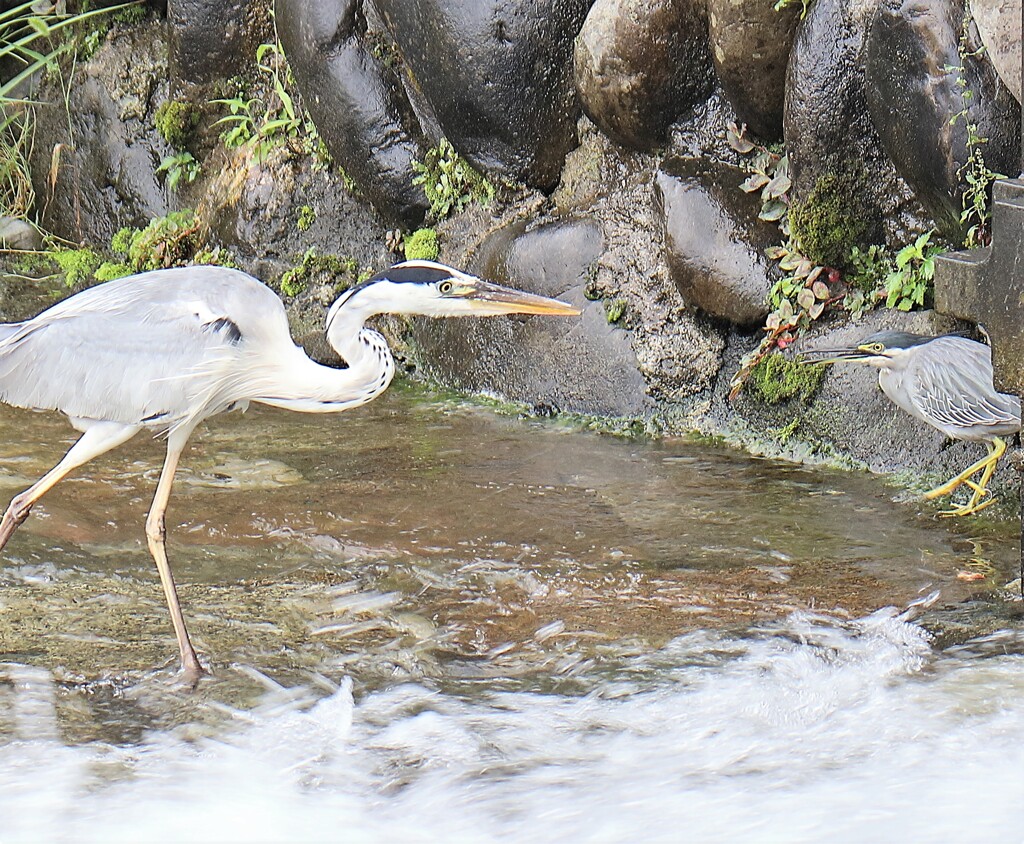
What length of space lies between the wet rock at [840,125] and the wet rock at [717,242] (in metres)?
0.35

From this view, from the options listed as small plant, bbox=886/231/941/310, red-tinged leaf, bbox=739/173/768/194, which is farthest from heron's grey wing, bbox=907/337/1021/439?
red-tinged leaf, bbox=739/173/768/194

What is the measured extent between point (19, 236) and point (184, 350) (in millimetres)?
5978

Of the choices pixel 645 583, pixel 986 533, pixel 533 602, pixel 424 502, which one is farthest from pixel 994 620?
pixel 424 502

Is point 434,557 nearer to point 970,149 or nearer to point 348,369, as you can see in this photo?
point 348,369

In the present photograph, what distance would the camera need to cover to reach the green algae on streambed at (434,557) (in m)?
4.20

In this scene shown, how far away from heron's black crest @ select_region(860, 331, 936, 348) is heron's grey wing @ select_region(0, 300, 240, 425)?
2618 millimetres

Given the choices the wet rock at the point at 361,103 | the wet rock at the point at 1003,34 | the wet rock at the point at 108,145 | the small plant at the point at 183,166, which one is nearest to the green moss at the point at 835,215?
the wet rock at the point at 1003,34

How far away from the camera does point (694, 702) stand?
3.93m

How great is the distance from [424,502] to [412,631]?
1247 millimetres

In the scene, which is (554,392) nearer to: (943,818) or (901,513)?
(901,513)

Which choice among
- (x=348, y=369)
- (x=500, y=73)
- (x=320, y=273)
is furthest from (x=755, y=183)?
(x=320, y=273)

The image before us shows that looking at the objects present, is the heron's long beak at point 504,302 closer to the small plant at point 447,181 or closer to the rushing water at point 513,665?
the rushing water at point 513,665

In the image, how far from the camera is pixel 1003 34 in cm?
485

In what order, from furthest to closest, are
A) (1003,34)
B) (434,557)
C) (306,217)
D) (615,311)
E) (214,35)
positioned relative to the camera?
(214,35), (306,217), (615,311), (434,557), (1003,34)
